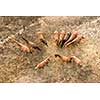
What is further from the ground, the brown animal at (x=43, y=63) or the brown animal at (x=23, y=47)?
the brown animal at (x=23, y=47)

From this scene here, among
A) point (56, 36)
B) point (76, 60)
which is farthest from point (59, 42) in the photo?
point (76, 60)

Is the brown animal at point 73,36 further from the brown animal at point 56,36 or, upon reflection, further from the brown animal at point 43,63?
the brown animal at point 43,63

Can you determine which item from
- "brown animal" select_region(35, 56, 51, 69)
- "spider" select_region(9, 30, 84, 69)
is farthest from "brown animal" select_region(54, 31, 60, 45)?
"brown animal" select_region(35, 56, 51, 69)

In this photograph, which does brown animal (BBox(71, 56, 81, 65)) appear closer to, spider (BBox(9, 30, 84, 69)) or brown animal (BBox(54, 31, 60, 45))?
spider (BBox(9, 30, 84, 69))

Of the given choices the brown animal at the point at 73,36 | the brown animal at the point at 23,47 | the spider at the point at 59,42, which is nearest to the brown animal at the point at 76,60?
the spider at the point at 59,42

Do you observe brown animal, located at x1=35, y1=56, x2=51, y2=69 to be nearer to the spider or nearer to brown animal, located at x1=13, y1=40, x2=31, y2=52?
the spider

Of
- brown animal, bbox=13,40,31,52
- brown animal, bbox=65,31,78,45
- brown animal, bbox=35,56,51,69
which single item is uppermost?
brown animal, bbox=65,31,78,45

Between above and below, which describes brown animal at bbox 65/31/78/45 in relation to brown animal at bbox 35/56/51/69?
above

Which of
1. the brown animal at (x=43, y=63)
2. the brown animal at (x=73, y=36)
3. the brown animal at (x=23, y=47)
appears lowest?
the brown animal at (x=43, y=63)
